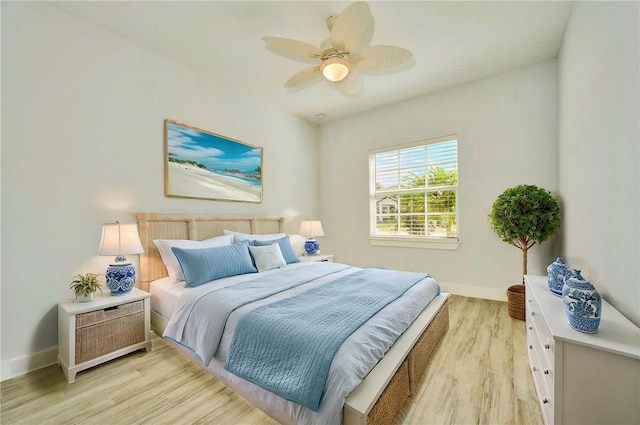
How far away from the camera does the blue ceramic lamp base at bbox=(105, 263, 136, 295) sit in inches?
85.8

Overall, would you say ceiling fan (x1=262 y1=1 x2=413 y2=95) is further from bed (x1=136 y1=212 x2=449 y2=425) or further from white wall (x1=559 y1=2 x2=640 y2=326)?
bed (x1=136 y1=212 x2=449 y2=425)

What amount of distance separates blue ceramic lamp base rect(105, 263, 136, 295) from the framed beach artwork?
95 centimetres

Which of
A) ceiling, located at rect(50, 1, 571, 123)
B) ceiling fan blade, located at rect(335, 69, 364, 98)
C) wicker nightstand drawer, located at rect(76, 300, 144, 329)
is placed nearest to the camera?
wicker nightstand drawer, located at rect(76, 300, 144, 329)

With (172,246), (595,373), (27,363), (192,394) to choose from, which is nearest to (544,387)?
(595,373)

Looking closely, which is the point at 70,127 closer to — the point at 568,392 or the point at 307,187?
the point at 307,187

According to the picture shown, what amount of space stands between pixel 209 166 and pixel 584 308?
3.44 metres

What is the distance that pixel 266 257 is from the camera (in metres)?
2.89

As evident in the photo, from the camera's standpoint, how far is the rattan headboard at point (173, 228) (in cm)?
263

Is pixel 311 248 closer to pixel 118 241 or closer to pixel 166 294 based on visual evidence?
pixel 166 294

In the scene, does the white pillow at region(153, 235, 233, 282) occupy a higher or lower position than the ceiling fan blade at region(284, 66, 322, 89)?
lower

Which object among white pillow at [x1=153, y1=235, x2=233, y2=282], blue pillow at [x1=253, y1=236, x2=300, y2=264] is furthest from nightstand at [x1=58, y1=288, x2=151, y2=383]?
blue pillow at [x1=253, y1=236, x2=300, y2=264]

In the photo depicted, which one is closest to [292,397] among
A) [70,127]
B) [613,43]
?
[613,43]

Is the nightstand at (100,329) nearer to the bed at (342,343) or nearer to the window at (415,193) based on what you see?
the bed at (342,343)

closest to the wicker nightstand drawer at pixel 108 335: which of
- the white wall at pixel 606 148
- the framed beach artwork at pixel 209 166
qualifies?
the framed beach artwork at pixel 209 166
